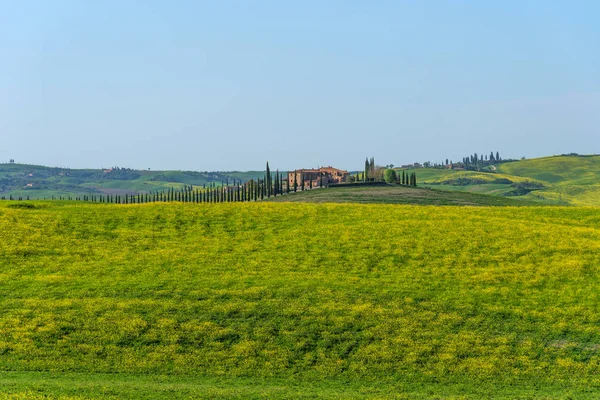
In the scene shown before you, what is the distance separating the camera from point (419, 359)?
35.7 metres

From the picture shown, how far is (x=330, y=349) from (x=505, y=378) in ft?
31.1

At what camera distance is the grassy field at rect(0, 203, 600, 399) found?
33.2 m

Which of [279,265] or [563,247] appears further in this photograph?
[563,247]

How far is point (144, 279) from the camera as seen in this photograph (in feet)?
159

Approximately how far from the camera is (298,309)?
41.7 meters

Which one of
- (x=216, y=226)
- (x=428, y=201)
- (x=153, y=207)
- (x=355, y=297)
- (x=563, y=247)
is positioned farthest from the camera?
(x=428, y=201)

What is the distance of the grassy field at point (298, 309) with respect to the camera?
33219 mm

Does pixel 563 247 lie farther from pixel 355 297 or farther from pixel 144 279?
pixel 144 279

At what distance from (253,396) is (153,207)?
162 feet

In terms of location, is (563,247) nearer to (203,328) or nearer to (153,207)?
(203,328)

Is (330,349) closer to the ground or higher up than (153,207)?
closer to the ground

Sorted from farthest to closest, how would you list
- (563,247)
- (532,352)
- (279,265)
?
(563,247), (279,265), (532,352)

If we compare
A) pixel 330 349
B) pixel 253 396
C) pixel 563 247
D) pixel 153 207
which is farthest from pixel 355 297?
pixel 153 207

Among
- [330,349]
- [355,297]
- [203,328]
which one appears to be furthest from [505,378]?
[203,328]
